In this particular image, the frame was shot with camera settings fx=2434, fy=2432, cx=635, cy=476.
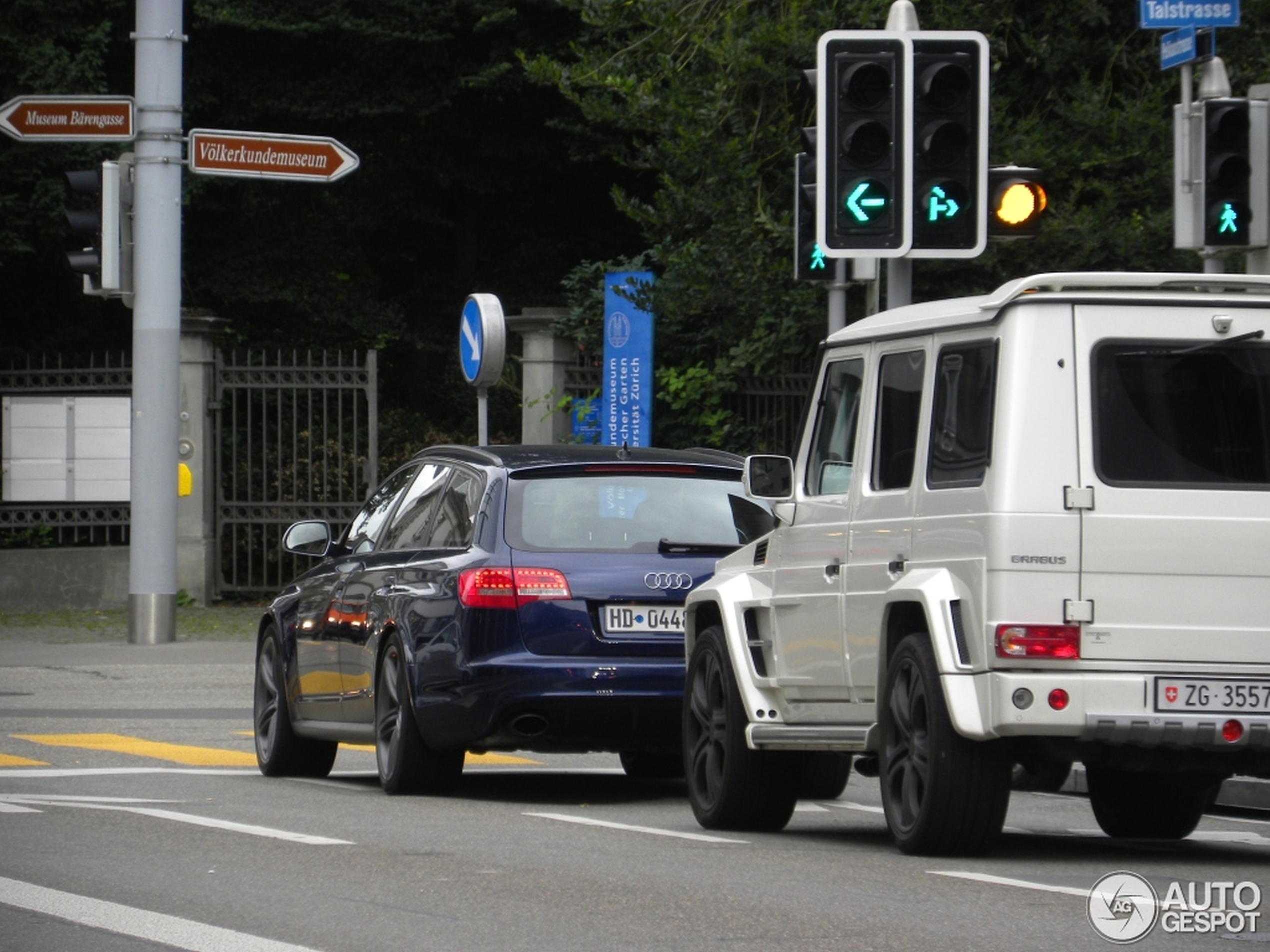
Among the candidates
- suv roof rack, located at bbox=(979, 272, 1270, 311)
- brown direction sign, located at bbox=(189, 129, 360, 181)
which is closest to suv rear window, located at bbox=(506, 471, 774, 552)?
suv roof rack, located at bbox=(979, 272, 1270, 311)

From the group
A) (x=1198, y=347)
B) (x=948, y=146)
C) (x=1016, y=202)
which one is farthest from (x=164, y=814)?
(x=1016, y=202)

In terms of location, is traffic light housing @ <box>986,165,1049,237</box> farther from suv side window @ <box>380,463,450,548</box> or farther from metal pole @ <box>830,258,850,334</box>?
suv side window @ <box>380,463,450,548</box>

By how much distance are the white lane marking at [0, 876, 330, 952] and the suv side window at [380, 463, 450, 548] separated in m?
4.40

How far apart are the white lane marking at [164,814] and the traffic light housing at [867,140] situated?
175 inches

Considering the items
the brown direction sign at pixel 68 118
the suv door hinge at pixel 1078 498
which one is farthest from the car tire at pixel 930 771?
the brown direction sign at pixel 68 118

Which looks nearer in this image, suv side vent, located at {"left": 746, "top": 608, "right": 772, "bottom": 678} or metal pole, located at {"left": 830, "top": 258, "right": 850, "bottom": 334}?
suv side vent, located at {"left": 746, "top": 608, "right": 772, "bottom": 678}

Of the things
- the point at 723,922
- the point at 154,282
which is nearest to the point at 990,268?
the point at 154,282

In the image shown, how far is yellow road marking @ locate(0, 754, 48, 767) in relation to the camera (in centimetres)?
1291

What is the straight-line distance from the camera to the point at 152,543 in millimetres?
21062

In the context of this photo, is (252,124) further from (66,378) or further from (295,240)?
(66,378)

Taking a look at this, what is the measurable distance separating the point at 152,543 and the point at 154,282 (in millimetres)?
2253

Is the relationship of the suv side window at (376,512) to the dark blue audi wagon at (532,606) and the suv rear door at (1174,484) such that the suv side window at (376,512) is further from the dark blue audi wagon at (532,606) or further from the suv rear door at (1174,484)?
the suv rear door at (1174,484)

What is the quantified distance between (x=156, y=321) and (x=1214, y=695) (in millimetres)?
14414

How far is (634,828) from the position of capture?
9812 millimetres
